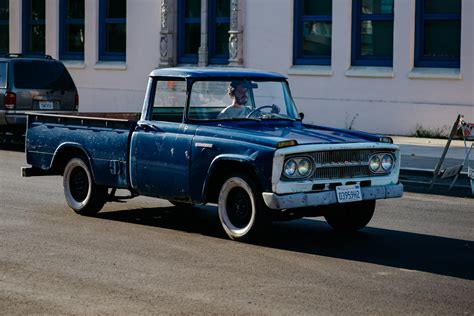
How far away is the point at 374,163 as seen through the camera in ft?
37.6

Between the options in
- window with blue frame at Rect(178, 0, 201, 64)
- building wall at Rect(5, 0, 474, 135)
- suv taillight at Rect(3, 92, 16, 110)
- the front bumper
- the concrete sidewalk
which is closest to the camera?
the front bumper

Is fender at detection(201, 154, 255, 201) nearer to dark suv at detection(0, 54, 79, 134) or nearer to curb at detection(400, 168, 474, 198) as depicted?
curb at detection(400, 168, 474, 198)

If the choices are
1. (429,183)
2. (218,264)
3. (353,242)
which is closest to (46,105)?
(429,183)

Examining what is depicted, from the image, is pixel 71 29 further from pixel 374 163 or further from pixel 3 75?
pixel 374 163

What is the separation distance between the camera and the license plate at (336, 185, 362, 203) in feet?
36.2

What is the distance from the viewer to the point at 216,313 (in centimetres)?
808

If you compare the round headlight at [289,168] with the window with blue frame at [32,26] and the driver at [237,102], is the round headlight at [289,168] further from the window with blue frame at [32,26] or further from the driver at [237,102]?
the window with blue frame at [32,26]

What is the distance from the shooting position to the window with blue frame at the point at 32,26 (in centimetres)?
3303

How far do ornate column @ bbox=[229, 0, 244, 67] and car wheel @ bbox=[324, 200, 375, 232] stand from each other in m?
15.4

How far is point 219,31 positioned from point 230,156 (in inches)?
695

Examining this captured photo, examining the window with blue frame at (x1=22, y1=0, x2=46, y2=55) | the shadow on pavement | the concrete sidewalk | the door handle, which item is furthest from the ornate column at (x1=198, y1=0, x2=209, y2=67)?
the door handle

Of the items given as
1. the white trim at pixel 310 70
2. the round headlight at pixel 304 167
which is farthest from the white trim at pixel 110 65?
the round headlight at pixel 304 167

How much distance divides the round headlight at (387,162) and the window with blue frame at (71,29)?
21.1m

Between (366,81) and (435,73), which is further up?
(435,73)
